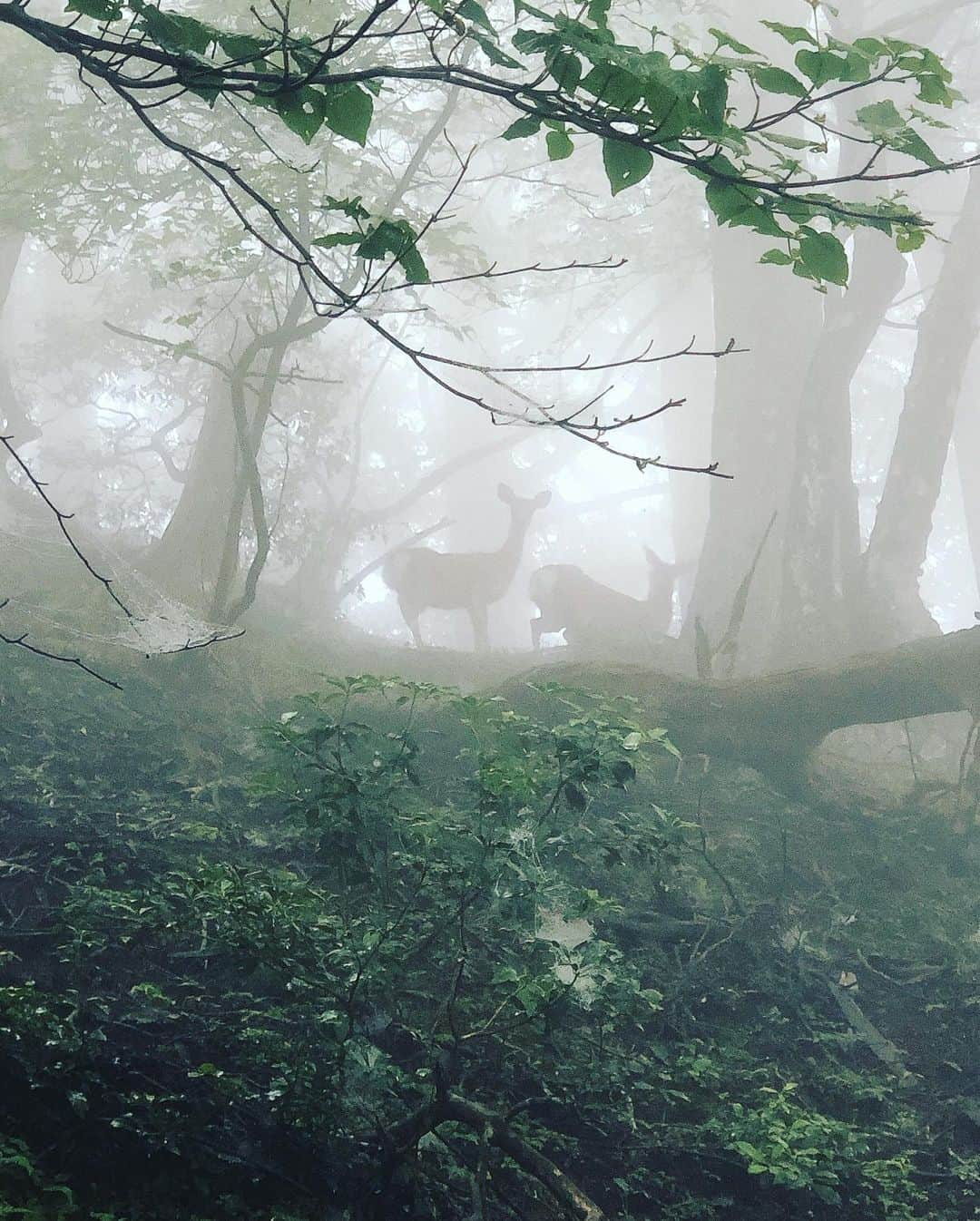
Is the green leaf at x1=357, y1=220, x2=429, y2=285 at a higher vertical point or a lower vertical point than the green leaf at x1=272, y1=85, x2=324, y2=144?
lower

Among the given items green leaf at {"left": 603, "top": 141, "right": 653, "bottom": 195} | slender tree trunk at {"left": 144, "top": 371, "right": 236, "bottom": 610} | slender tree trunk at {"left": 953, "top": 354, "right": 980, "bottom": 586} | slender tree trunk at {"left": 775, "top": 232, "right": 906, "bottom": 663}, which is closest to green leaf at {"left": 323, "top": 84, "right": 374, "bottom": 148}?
green leaf at {"left": 603, "top": 141, "right": 653, "bottom": 195}

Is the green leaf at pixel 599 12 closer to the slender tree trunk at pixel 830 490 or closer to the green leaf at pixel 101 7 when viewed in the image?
the green leaf at pixel 101 7

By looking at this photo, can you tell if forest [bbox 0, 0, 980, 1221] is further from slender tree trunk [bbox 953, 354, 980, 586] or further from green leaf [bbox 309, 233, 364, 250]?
slender tree trunk [bbox 953, 354, 980, 586]

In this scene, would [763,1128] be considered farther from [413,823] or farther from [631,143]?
[631,143]

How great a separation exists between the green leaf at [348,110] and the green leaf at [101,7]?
0.46 meters

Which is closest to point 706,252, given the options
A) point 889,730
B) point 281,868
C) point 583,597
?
point 583,597

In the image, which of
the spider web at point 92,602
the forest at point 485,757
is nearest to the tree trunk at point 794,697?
the forest at point 485,757

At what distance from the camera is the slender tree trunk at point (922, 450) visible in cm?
1009

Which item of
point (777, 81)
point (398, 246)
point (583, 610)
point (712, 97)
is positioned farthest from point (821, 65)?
point (583, 610)

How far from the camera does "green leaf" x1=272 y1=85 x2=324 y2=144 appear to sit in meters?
2.11

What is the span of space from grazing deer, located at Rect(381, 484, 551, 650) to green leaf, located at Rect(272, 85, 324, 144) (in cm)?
1147

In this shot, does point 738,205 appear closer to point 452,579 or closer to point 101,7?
point 101,7

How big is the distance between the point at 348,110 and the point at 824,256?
1117 millimetres

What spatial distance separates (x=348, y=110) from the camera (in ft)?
6.97
